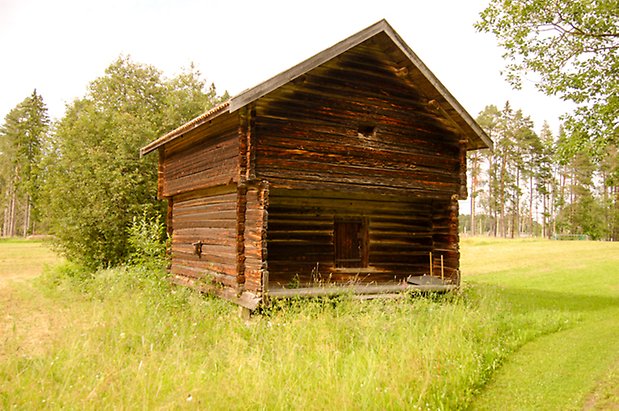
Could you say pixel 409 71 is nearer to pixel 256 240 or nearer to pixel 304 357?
pixel 256 240

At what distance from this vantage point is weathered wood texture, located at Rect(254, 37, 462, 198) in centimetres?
1179

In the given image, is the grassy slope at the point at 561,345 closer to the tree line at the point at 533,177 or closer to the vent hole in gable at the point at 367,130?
the vent hole in gable at the point at 367,130

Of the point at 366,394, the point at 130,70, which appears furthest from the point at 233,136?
the point at 130,70

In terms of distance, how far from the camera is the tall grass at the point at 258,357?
5.94m

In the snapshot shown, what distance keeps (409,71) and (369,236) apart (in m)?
5.41

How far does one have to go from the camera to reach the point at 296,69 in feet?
37.2

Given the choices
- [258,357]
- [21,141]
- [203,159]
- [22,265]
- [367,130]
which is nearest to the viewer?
[258,357]

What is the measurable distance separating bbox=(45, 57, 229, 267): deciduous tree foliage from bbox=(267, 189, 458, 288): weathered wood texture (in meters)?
8.02

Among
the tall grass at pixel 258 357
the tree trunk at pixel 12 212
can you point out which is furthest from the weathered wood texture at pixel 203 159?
the tree trunk at pixel 12 212

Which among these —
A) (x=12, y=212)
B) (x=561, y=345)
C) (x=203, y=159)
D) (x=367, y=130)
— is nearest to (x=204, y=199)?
(x=203, y=159)

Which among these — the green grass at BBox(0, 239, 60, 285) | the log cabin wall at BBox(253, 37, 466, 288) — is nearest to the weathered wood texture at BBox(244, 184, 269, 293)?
the log cabin wall at BBox(253, 37, 466, 288)

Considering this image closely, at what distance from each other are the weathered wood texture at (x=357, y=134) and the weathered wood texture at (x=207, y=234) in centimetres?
192

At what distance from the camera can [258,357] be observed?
7.31 m

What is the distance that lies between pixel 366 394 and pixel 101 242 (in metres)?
18.1
